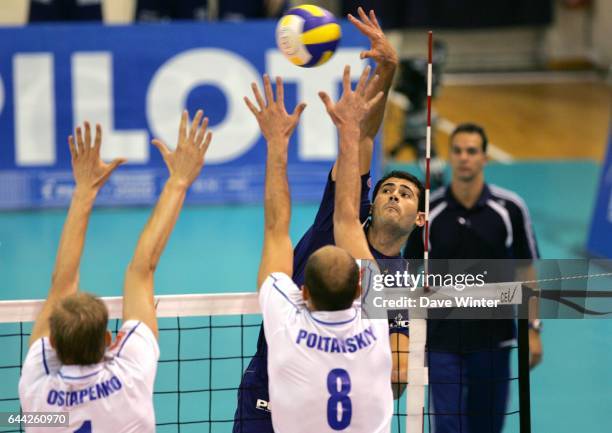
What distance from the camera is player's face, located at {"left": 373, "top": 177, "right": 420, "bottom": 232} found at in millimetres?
5359

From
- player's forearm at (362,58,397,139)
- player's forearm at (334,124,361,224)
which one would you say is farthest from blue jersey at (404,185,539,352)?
player's forearm at (334,124,361,224)

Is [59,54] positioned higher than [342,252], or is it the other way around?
[59,54]

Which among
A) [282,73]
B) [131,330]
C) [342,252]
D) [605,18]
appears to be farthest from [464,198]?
[605,18]

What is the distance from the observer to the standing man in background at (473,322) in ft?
19.9

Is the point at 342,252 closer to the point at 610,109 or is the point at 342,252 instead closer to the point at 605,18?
the point at 610,109

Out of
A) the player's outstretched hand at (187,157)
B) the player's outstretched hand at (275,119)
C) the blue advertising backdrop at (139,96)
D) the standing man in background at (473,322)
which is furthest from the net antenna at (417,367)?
the blue advertising backdrop at (139,96)

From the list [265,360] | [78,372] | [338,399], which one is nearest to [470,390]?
[265,360]

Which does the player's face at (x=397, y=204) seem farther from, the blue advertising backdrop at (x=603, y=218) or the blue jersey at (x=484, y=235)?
the blue advertising backdrop at (x=603, y=218)

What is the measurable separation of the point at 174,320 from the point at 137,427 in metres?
4.66

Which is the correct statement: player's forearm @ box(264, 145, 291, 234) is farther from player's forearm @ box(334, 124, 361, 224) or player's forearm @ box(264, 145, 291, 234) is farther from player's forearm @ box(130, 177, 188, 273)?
player's forearm @ box(130, 177, 188, 273)

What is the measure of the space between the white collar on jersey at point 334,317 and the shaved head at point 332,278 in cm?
2

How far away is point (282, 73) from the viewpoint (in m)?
12.9

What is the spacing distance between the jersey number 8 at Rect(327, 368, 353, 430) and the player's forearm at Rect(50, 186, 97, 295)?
126 centimetres

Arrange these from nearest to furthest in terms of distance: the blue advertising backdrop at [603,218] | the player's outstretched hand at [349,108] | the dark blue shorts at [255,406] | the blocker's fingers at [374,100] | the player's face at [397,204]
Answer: the player's outstretched hand at [349,108] → the blocker's fingers at [374,100] → the dark blue shorts at [255,406] → the player's face at [397,204] → the blue advertising backdrop at [603,218]
